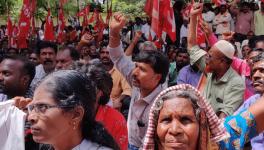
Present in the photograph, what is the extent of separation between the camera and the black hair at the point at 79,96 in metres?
2.17

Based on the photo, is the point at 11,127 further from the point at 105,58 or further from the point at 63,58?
the point at 105,58

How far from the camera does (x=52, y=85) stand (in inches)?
86.4

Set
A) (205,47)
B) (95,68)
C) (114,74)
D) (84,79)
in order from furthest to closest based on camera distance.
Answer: (205,47) → (114,74) → (95,68) → (84,79)

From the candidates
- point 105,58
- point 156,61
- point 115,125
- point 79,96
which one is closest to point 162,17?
point 105,58

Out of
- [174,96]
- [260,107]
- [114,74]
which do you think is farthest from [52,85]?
[114,74]

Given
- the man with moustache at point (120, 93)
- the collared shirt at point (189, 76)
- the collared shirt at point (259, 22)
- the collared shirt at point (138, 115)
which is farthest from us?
the collared shirt at point (259, 22)

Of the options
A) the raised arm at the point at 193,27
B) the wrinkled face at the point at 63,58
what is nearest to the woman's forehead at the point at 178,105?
the raised arm at the point at 193,27

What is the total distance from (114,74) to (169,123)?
3960 mm

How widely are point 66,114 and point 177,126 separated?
20.0 inches

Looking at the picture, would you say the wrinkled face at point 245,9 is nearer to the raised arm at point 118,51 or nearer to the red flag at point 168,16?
the red flag at point 168,16

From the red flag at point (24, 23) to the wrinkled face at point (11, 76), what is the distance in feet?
19.8

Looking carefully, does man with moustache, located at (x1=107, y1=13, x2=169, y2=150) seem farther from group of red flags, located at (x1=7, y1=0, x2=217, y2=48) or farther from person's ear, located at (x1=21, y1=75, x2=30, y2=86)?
group of red flags, located at (x1=7, y1=0, x2=217, y2=48)

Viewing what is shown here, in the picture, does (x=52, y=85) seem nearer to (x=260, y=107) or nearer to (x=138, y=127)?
(x=260, y=107)

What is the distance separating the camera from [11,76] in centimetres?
392
